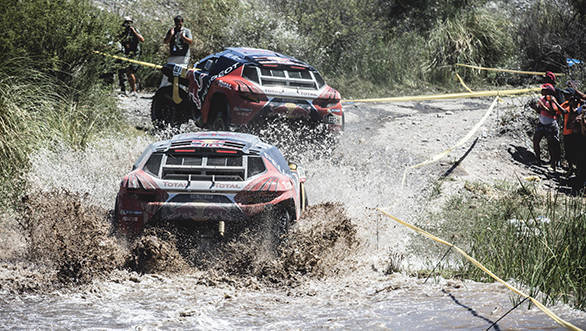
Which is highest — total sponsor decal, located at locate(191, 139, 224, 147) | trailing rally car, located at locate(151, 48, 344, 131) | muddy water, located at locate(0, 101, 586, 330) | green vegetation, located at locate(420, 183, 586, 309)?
trailing rally car, located at locate(151, 48, 344, 131)

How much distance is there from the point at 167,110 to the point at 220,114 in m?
2.07

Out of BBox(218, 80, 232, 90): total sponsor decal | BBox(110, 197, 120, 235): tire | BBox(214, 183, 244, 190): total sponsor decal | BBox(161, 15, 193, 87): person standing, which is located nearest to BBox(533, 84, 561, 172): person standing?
BBox(218, 80, 232, 90): total sponsor decal

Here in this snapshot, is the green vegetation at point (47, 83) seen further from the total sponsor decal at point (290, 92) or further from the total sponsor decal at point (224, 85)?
the total sponsor decal at point (290, 92)

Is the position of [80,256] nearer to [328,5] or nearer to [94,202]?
[94,202]

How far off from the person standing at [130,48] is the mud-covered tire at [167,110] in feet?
10.3

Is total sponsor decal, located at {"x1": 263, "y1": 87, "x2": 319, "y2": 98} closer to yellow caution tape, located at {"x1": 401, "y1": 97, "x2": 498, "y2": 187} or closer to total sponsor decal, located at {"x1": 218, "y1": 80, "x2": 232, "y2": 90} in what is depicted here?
total sponsor decal, located at {"x1": 218, "y1": 80, "x2": 232, "y2": 90}

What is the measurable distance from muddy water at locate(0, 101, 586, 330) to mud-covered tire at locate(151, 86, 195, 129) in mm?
3427

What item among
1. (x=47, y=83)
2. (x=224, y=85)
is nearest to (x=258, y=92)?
(x=224, y=85)

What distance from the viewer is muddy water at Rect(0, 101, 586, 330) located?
559cm

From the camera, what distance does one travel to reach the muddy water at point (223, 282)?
220 inches

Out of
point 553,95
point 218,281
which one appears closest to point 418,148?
point 553,95

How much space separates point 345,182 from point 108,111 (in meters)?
4.52

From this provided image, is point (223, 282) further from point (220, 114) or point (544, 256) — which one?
point (220, 114)

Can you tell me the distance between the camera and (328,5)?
21.8 meters
